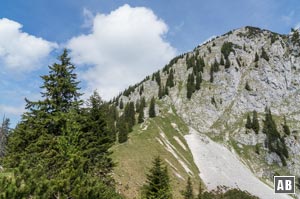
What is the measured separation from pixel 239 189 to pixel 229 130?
41.4 meters

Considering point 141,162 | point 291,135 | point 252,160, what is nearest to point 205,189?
point 141,162

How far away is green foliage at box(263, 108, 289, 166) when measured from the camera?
10044 centimetres

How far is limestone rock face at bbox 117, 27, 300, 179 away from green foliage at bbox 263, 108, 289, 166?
177 cm

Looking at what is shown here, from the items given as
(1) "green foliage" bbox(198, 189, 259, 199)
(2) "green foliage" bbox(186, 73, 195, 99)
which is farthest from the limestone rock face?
(1) "green foliage" bbox(198, 189, 259, 199)

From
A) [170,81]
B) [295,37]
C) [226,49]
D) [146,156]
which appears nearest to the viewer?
[146,156]

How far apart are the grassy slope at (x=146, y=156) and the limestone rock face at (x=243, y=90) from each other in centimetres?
1960

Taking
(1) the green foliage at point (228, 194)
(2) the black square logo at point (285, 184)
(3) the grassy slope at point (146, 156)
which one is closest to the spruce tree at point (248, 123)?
(3) the grassy slope at point (146, 156)

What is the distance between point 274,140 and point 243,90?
31.9 m

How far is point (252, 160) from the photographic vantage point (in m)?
95.8

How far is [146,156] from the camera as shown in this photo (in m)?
64.9

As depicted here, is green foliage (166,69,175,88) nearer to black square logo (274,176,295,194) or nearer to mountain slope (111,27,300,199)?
mountain slope (111,27,300,199)

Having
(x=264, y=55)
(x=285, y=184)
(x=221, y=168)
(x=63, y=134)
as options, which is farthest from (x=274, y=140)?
(x=285, y=184)

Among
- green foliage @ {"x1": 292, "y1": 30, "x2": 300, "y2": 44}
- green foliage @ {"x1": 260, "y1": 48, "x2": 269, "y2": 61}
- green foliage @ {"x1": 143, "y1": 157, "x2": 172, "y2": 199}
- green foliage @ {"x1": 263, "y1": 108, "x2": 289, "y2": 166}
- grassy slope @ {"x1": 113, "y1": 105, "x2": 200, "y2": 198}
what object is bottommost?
green foliage @ {"x1": 143, "y1": 157, "x2": 172, "y2": 199}

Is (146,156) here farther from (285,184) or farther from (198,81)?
(198,81)
